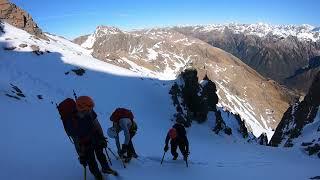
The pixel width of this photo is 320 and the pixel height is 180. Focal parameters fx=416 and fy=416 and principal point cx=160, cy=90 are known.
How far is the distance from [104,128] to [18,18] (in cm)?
5859

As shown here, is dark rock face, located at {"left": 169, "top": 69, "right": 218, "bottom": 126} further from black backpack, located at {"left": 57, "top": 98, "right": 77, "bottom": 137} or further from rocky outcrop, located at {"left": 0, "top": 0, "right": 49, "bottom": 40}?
black backpack, located at {"left": 57, "top": 98, "right": 77, "bottom": 137}

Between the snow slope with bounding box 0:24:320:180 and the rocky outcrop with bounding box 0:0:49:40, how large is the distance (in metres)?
7.26

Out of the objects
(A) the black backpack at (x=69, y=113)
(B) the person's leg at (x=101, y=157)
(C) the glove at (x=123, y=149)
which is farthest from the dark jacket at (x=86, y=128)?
(C) the glove at (x=123, y=149)

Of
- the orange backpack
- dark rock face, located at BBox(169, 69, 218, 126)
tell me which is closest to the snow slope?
dark rock face, located at BBox(169, 69, 218, 126)

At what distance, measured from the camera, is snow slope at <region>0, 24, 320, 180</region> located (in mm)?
15227

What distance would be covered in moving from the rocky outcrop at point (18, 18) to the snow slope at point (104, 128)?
23.8 ft

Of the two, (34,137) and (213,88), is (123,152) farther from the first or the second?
(213,88)

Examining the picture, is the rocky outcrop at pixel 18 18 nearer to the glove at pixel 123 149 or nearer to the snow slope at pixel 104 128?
the snow slope at pixel 104 128

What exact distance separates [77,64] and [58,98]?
19.2m

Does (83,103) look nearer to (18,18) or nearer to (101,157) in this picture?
(101,157)

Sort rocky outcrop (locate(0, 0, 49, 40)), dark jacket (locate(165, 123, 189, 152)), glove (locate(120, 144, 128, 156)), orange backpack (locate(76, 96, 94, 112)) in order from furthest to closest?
rocky outcrop (locate(0, 0, 49, 40))
dark jacket (locate(165, 123, 189, 152))
glove (locate(120, 144, 128, 156))
orange backpack (locate(76, 96, 94, 112))

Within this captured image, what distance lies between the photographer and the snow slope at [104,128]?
15.2 metres

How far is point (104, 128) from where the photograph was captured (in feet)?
117

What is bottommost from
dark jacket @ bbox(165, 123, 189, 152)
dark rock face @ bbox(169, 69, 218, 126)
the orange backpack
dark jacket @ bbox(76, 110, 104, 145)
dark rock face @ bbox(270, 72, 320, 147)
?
dark rock face @ bbox(270, 72, 320, 147)
